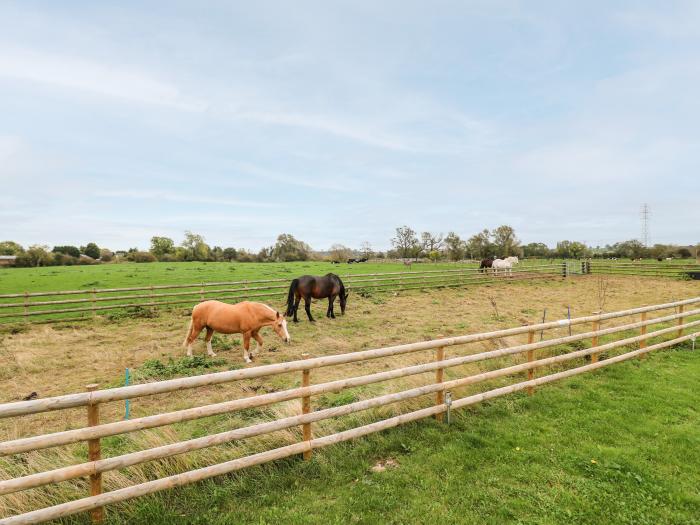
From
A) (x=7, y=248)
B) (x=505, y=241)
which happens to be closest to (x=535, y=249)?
(x=505, y=241)

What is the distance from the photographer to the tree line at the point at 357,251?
4853 cm

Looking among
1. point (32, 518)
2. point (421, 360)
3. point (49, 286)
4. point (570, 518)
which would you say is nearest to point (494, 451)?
point (570, 518)

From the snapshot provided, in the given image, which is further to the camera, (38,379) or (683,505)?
(38,379)

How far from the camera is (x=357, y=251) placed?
224 feet

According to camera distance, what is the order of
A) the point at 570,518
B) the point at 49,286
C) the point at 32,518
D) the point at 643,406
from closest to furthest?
the point at 32,518
the point at 570,518
the point at 643,406
the point at 49,286

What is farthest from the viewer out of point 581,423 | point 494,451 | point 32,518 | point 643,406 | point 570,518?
point 643,406

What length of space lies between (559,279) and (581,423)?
24536 mm

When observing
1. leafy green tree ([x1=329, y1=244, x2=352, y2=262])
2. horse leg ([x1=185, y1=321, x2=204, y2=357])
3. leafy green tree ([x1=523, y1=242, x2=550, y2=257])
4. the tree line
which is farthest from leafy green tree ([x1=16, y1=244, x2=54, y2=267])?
leafy green tree ([x1=523, y1=242, x2=550, y2=257])

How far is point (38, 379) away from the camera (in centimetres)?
691

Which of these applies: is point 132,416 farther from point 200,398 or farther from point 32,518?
point 32,518

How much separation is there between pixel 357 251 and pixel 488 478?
64.9 m

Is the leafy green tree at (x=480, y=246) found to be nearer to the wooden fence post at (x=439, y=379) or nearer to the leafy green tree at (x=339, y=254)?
the leafy green tree at (x=339, y=254)

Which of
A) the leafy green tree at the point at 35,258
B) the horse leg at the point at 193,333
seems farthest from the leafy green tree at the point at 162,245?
the horse leg at the point at 193,333

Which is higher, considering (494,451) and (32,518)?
(32,518)
